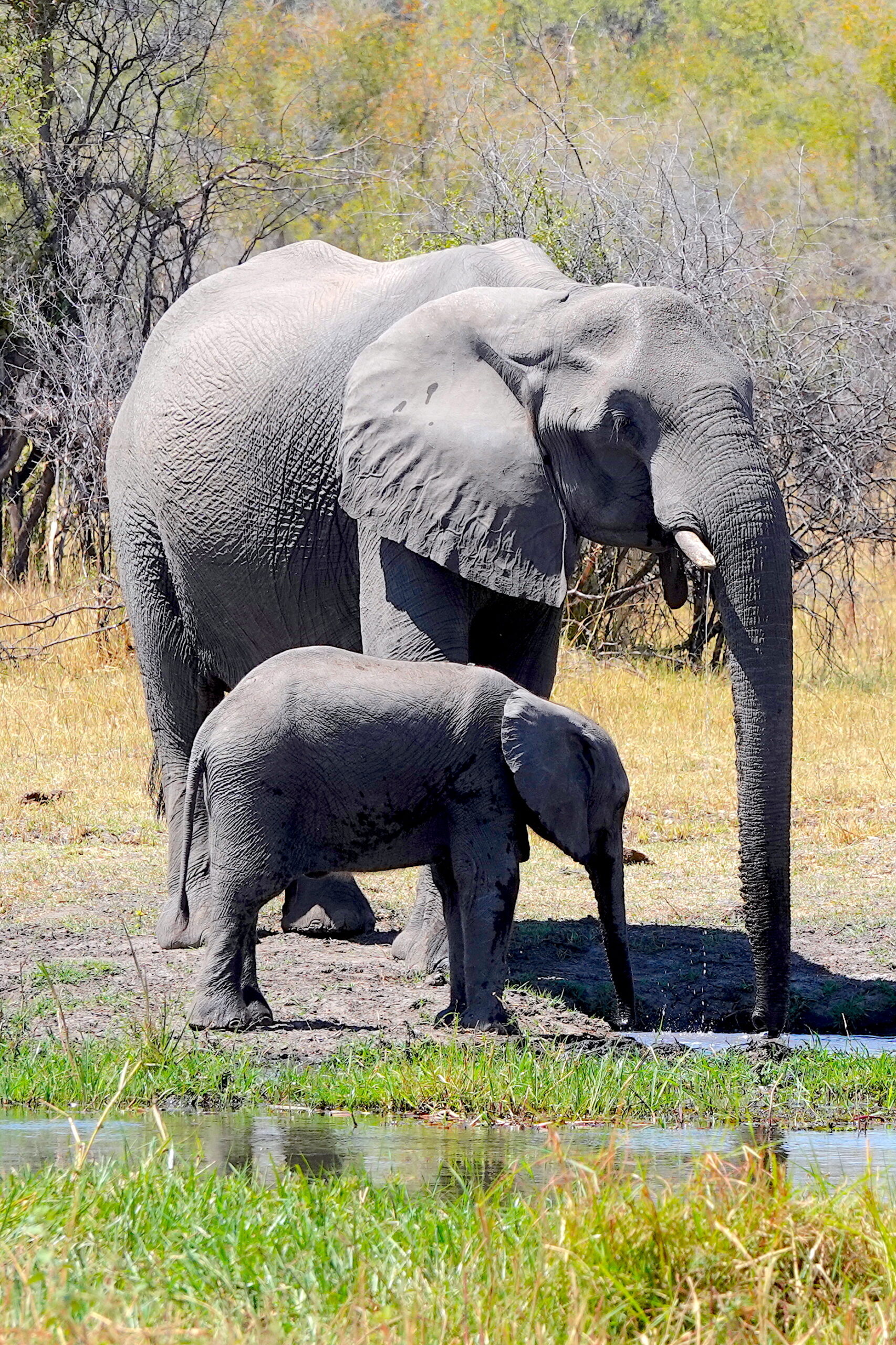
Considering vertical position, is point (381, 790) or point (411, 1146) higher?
point (381, 790)

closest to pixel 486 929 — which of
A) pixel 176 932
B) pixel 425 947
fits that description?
pixel 425 947

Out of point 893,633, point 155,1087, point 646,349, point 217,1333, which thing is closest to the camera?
point 217,1333

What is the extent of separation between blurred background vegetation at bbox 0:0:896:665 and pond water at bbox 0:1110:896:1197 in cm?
599

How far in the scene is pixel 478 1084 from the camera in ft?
17.1

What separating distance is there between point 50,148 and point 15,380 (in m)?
2.16

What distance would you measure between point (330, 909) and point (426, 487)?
212 cm

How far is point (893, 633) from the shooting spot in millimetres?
17031

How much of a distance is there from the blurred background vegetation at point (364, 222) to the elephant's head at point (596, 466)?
12.8ft

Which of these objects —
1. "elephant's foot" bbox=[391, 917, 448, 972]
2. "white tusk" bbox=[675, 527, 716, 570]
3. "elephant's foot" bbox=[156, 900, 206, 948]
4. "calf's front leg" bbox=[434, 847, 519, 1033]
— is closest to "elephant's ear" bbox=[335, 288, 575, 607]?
"white tusk" bbox=[675, 527, 716, 570]

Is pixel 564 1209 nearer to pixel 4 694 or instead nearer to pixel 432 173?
pixel 4 694

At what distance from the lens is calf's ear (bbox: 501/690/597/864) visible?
234 inches

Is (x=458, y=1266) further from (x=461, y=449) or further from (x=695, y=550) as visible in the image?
(x=461, y=449)

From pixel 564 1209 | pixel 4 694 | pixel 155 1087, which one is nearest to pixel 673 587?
pixel 155 1087

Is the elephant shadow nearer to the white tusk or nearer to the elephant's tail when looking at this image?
the elephant's tail
